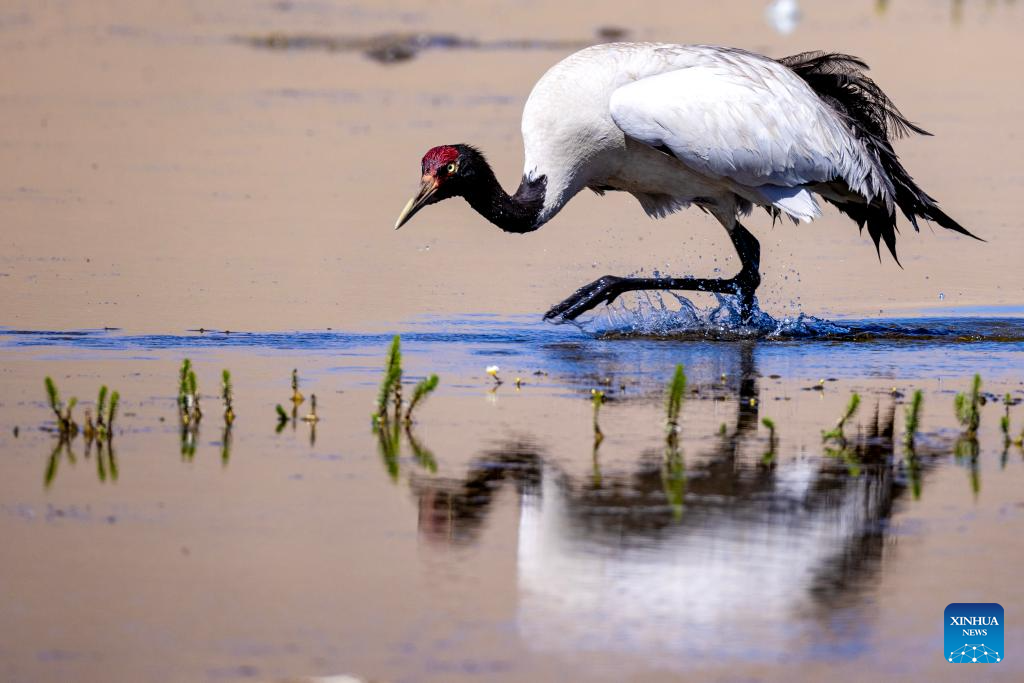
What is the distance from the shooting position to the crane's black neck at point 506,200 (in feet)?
31.8

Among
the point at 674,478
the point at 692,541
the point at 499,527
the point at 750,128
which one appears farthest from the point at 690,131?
the point at 692,541

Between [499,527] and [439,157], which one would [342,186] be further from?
[499,527]

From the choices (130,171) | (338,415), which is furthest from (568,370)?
(130,171)

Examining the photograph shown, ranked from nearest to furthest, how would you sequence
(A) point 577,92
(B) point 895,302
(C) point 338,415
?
1. (C) point 338,415
2. (A) point 577,92
3. (B) point 895,302

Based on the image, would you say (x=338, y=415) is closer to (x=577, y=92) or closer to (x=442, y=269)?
(x=577, y=92)

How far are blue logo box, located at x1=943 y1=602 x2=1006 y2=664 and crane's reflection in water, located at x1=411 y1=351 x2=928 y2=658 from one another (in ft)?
0.69

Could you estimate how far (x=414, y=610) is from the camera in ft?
16.3

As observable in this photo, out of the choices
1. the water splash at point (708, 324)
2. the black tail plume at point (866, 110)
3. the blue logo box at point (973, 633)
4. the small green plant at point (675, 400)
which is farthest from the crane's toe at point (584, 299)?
the blue logo box at point (973, 633)

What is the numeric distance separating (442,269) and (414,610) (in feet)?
Result: 20.3

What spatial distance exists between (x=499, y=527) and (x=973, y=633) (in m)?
1.43

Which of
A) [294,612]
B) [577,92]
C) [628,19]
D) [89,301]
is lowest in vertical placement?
[294,612]

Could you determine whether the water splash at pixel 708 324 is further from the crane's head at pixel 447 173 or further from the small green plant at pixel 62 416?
the small green plant at pixel 62 416

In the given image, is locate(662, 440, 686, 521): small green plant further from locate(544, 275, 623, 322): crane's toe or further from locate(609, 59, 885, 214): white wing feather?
locate(609, 59, 885, 214): white wing feather

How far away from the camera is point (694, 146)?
9391 mm
